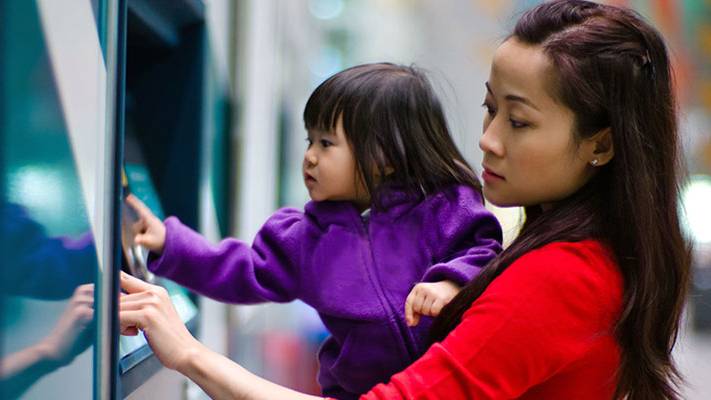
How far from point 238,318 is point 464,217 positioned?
4.40ft

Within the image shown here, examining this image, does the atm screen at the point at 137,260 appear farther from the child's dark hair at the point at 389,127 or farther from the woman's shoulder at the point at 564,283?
the woman's shoulder at the point at 564,283

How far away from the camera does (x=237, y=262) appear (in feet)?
4.25

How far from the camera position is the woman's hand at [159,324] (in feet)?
3.24

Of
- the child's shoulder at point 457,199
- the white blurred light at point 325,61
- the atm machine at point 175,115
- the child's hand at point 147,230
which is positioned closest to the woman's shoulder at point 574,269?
the child's shoulder at point 457,199

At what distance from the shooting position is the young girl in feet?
3.99

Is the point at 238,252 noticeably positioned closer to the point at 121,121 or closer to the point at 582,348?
the point at 121,121

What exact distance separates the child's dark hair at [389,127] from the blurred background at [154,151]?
0.10 meters

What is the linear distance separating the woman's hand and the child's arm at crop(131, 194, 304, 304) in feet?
0.77

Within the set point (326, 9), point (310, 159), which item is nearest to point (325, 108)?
point (310, 159)

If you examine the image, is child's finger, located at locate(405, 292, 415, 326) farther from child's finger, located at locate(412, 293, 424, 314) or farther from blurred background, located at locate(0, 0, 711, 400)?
blurred background, located at locate(0, 0, 711, 400)

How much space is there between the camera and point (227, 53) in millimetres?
2279

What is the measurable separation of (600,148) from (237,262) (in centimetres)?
54

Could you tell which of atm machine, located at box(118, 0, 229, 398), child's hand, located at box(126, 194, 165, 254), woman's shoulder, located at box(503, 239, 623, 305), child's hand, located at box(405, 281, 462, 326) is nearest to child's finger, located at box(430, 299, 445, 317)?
child's hand, located at box(405, 281, 462, 326)

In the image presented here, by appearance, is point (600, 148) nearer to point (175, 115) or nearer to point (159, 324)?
point (159, 324)
